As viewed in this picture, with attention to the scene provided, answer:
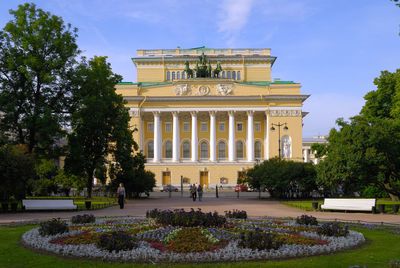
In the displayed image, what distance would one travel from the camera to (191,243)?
383 inches

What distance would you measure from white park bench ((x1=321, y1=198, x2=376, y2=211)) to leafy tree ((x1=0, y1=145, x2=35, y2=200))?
16.5 meters

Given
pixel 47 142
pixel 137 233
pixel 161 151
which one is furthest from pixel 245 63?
pixel 137 233

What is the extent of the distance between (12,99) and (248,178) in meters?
21.6

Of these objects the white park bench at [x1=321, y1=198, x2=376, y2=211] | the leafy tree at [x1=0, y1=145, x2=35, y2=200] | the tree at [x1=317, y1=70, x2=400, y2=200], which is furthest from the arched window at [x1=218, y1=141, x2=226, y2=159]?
the leafy tree at [x1=0, y1=145, x2=35, y2=200]

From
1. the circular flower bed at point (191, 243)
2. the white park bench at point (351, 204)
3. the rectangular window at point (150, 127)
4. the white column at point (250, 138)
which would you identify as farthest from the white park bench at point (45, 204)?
the rectangular window at point (150, 127)

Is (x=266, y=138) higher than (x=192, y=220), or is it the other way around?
(x=266, y=138)

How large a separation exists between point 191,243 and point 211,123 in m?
51.1

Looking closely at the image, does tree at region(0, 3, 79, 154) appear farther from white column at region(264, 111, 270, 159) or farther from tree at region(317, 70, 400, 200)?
white column at region(264, 111, 270, 159)

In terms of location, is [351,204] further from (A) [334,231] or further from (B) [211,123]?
(B) [211,123]

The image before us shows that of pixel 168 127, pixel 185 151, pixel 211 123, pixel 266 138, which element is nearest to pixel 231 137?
pixel 211 123

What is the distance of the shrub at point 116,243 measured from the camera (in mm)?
8859

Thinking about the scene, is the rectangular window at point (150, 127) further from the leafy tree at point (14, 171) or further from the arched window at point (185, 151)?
the leafy tree at point (14, 171)

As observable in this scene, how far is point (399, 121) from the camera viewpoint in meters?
26.8

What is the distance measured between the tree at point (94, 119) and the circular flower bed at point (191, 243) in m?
17.5
